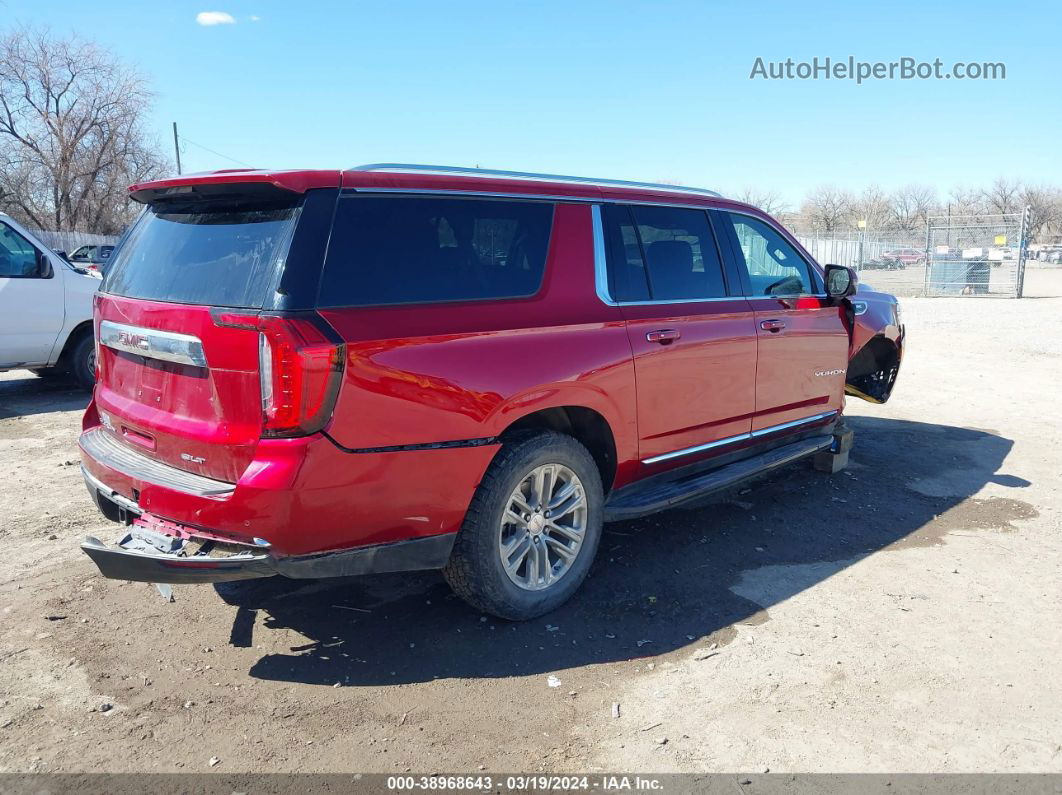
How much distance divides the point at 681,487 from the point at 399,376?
6.35 feet

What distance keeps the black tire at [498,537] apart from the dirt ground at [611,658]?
146 millimetres

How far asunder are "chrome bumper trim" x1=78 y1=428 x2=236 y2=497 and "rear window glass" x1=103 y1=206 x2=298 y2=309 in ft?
2.27

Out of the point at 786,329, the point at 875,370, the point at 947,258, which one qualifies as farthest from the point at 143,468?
the point at 947,258

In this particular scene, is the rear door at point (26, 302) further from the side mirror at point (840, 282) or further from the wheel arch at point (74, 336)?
the side mirror at point (840, 282)

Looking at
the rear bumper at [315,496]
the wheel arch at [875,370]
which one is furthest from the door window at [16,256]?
the wheel arch at [875,370]

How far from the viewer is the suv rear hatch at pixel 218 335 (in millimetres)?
2932

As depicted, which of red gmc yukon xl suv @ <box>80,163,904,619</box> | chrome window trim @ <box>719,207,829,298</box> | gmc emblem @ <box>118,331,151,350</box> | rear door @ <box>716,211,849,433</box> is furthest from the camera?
chrome window trim @ <box>719,207,829,298</box>

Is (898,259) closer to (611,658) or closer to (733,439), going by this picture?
(733,439)

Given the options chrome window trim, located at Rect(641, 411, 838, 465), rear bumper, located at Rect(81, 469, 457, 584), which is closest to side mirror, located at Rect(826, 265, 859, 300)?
chrome window trim, located at Rect(641, 411, 838, 465)

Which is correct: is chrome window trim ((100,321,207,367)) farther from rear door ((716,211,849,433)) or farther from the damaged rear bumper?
A: rear door ((716,211,849,433))

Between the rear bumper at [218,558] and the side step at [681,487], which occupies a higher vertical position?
the rear bumper at [218,558]

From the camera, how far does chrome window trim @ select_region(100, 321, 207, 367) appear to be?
3.15 m

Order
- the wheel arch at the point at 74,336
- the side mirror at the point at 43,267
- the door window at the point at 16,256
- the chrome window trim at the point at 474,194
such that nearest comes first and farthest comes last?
1. the chrome window trim at the point at 474,194
2. the door window at the point at 16,256
3. the side mirror at the point at 43,267
4. the wheel arch at the point at 74,336

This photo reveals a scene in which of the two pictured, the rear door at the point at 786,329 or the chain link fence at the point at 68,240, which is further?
the chain link fence at the point at 68,240
